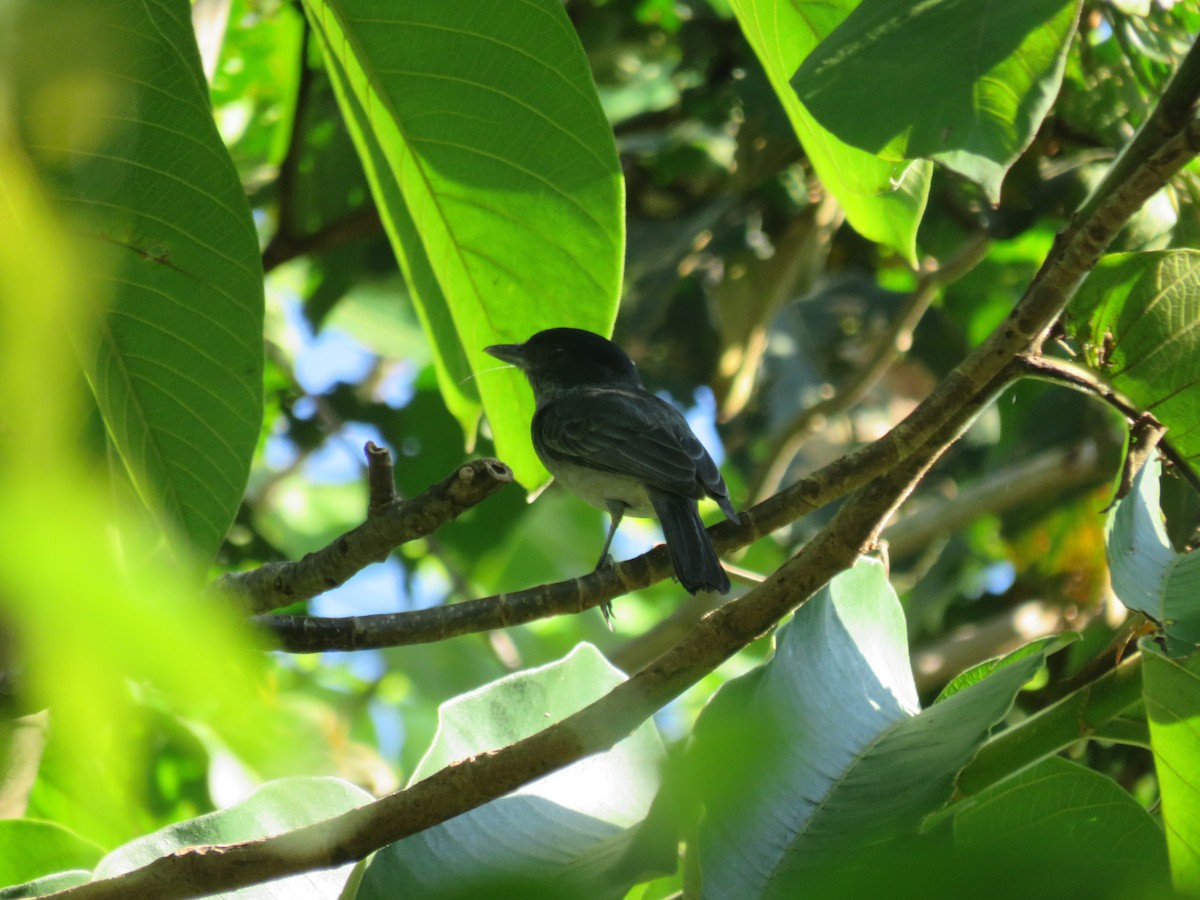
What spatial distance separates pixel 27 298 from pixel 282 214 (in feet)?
13.4

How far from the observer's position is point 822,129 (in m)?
1.97

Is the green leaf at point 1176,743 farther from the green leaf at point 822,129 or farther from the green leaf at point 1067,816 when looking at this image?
the green leaf at point 822,129

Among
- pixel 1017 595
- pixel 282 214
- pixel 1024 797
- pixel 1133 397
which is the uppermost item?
pixel 282 214

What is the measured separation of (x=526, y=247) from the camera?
246 centimetres

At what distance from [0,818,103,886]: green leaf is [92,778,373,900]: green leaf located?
40 cm

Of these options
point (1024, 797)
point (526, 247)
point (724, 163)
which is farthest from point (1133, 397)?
point (724, 163)

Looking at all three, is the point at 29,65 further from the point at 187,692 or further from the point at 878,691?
the point at 878,691

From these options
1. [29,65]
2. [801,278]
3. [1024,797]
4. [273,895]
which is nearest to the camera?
[29,65]

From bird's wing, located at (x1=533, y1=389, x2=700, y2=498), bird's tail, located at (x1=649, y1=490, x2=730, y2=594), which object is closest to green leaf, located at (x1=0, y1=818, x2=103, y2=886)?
bird's tail, located at (x1=649, y1=490, x2=730, y2=594)

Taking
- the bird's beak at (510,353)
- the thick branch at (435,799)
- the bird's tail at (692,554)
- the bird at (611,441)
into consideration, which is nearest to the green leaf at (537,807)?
the thick branch at (435,799)

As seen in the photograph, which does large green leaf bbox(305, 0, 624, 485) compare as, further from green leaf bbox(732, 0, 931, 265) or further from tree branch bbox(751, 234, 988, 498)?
tree branch bbox(751, 234, 988, 498)

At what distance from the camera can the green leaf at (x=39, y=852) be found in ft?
6.69

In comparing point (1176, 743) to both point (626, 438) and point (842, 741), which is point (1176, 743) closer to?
point (842, 741)

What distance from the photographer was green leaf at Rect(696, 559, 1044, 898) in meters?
1.31
